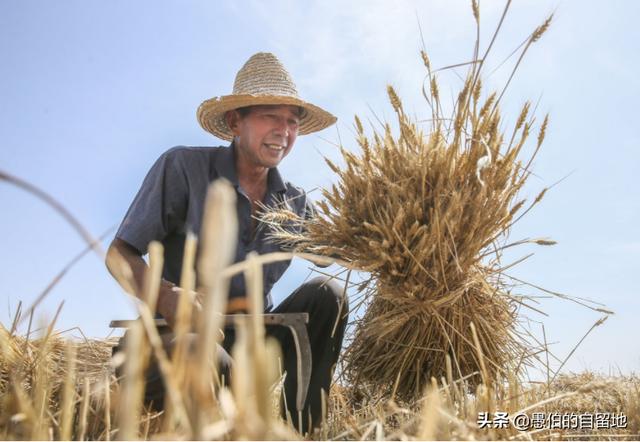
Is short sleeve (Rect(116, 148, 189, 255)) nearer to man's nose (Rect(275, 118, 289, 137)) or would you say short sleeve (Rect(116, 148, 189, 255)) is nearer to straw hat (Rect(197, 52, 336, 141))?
straw hat (Rect(197, 52, 336, 141))

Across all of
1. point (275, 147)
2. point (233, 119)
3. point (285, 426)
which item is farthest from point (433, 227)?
point (233, 119)

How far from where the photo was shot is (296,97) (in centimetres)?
280

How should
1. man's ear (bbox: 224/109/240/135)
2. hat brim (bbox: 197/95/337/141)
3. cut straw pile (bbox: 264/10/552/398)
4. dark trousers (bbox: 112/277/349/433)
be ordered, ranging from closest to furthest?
cut straw pile (bbox: 264/10/552/398), dark trousers (bbox: 112/277/349/433), hat brim (bbox: 197/95/337/141), man's ear (bbox: 224/109/240/135)

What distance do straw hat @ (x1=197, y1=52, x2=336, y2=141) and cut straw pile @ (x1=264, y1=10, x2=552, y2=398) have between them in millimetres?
838

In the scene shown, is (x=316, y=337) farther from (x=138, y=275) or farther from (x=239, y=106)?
(x=239, y=106)

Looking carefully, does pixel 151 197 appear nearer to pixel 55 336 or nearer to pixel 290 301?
pixel 290 301

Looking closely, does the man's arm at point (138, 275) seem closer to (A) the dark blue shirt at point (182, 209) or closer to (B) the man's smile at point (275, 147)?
(A) the dark blue shirt at point (182, 209)

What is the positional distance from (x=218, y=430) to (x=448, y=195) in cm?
133

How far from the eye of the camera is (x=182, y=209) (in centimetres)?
255

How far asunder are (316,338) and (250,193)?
802 millimetres

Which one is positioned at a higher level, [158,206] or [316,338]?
[158,206]

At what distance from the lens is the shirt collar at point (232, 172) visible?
2666 mm

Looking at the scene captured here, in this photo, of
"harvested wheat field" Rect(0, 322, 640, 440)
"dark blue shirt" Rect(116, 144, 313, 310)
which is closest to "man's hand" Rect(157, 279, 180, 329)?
"harvested wheat field" Rect(0, 322, 640, 440)

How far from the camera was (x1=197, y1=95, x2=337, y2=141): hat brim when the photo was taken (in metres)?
2.65
